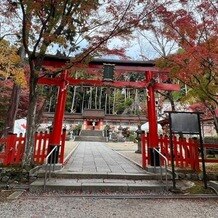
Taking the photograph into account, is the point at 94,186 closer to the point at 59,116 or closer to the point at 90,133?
the point at 59,116

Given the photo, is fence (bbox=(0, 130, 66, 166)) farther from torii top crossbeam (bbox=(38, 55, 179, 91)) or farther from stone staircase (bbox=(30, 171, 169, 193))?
torii top crossbeam (bbox=(38, 55, 179, 91))

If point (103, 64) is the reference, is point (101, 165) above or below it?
below

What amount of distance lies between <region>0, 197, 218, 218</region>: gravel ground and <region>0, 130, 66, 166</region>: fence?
281cm

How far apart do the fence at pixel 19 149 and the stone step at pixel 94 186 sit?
1740 millimetres

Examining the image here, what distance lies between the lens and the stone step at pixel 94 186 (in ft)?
21.9

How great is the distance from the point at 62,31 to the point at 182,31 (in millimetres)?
4222

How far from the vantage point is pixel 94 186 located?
22.1 feet

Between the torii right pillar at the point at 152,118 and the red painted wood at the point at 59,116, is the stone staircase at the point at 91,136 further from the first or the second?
the red painted wood at the point at 59,116

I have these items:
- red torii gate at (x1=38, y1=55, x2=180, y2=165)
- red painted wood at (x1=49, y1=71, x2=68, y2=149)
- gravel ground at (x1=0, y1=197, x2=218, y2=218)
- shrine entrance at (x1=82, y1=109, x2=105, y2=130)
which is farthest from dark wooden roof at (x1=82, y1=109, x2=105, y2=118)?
Result: gravel ground at (x1=0, y1=197, x2=218, y2=218)

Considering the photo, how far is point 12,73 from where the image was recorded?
8.23 metres

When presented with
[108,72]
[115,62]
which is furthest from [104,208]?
[115,62]

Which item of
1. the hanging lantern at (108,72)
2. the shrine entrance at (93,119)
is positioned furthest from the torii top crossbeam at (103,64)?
the shrine entrance at (93,119)

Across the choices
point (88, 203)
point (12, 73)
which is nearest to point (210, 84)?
point (88, 203)

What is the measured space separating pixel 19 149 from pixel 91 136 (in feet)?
96.8
